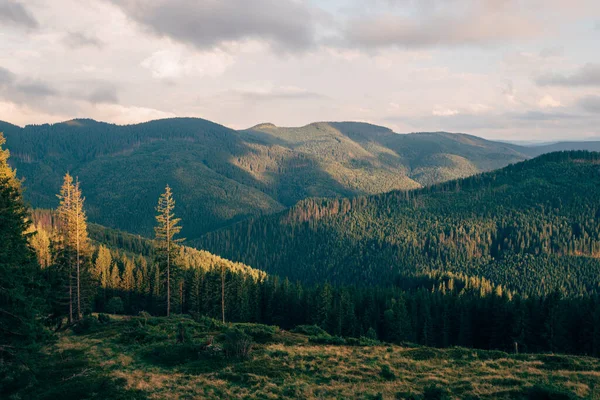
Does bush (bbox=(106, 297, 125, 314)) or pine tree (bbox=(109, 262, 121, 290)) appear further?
pine tree (bbox=(109, 262, 121, 290))

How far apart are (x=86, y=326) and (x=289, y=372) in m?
31.4

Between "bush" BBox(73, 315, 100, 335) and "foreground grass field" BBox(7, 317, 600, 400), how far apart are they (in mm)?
6273

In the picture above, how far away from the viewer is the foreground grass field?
23.6 m

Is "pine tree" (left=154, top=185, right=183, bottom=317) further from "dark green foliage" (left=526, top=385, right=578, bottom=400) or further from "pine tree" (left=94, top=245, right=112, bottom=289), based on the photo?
"dark green foliage" (left=526, top=385, right=578, bottom=400)

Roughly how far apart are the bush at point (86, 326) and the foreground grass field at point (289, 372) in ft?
20.6

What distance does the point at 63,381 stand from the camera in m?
25.9

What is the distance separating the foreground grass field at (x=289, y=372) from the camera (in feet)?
77.5

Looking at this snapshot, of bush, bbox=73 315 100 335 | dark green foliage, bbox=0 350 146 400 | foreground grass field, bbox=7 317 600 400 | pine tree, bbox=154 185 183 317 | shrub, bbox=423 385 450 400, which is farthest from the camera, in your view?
pine tree, bbox=154 185 183 317

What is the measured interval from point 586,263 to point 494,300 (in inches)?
6020

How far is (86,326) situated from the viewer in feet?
153

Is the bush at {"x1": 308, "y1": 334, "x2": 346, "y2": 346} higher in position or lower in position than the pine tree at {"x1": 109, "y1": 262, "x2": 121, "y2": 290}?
higher

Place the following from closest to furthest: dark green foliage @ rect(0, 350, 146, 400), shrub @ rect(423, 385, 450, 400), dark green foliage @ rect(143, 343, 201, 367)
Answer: shrub @ rect(423, 385, 450, 400), dark green foliage @ rect(0, 350, 146, 400), dark green foliage @ rect(143, 343, 201, 367)

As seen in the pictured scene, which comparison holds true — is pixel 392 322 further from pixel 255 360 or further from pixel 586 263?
pixel 586 263

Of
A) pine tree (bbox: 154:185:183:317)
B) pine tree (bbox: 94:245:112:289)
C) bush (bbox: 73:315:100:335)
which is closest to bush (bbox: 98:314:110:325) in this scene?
bush (bbox: 73:315:100:335)
